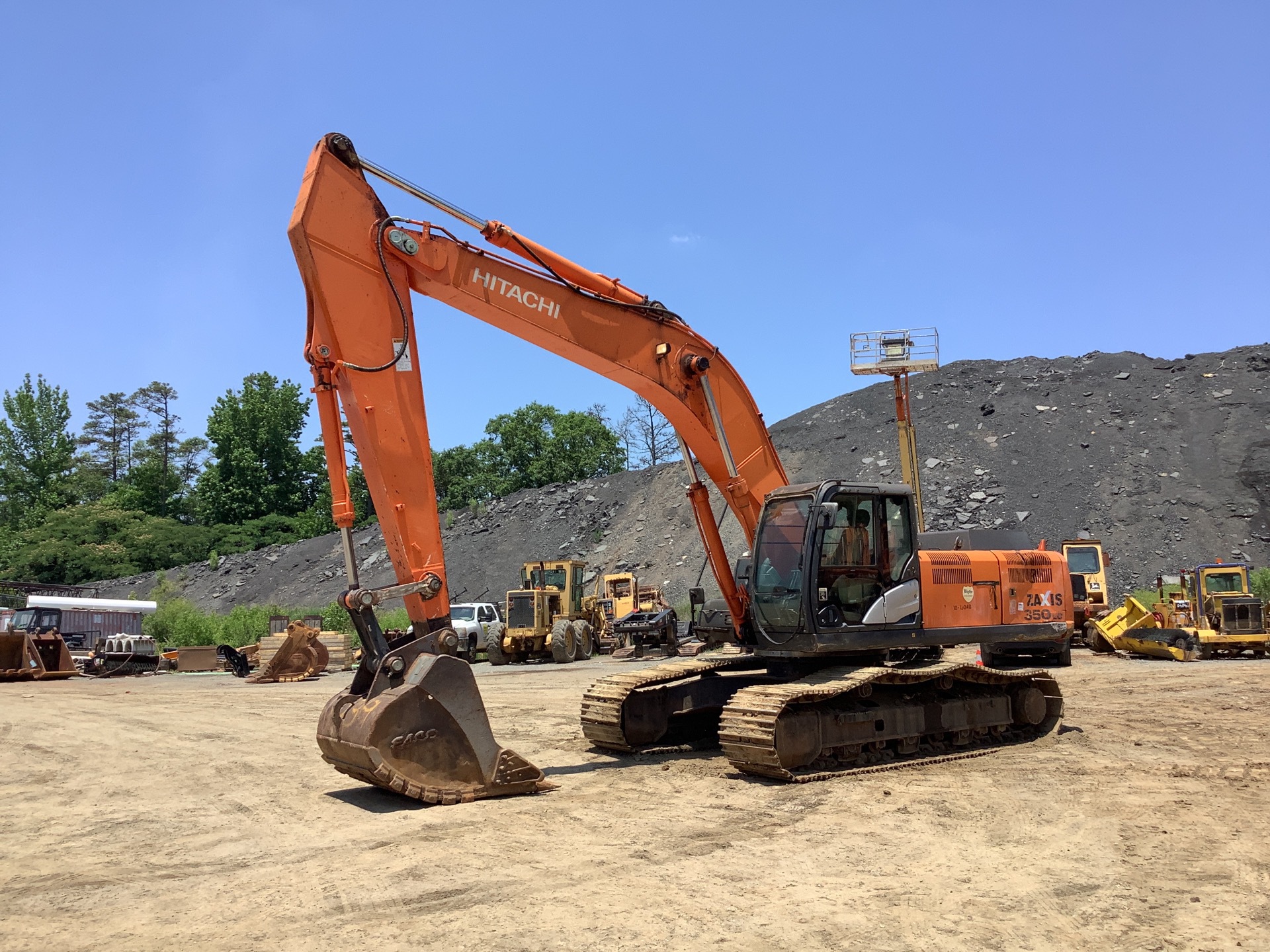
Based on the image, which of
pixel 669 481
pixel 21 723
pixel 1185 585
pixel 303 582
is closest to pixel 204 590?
pixel 303 582

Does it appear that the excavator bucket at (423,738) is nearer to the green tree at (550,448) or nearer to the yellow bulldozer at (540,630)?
the yellow bulldozer at (540,630)

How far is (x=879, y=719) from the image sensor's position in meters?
9.72

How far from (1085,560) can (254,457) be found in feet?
211

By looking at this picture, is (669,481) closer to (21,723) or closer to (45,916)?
(21,723)

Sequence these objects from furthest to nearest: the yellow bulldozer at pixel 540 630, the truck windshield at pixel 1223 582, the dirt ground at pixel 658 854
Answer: the yellow bulldozer at pixel 540 630 → the truck windshield at pixel 1223 582 → the dirt ground at pixel 658 854

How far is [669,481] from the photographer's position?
5356cm

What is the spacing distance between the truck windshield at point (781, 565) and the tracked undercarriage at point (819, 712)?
0.68 m

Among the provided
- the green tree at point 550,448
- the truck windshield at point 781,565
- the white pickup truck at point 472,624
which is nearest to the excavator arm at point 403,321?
the truck windshield at point 781,565

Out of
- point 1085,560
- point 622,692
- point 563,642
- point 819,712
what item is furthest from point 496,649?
point 819,712

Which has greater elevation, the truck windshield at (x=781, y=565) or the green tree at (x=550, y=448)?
the green tree at (x=550, y=448)

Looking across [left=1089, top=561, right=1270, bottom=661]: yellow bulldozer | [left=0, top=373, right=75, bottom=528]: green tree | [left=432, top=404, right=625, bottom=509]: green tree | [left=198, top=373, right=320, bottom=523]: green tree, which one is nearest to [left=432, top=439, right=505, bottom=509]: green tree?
[left=432, top=404, right=625, bottom=509]: green tree

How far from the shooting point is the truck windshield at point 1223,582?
979 inches

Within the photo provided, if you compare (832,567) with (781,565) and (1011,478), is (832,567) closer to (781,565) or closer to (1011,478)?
(781,565)

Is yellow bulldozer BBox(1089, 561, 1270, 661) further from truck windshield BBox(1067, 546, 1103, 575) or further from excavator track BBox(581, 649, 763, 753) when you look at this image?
excavator track BBox(581, 649, 763, 753)
